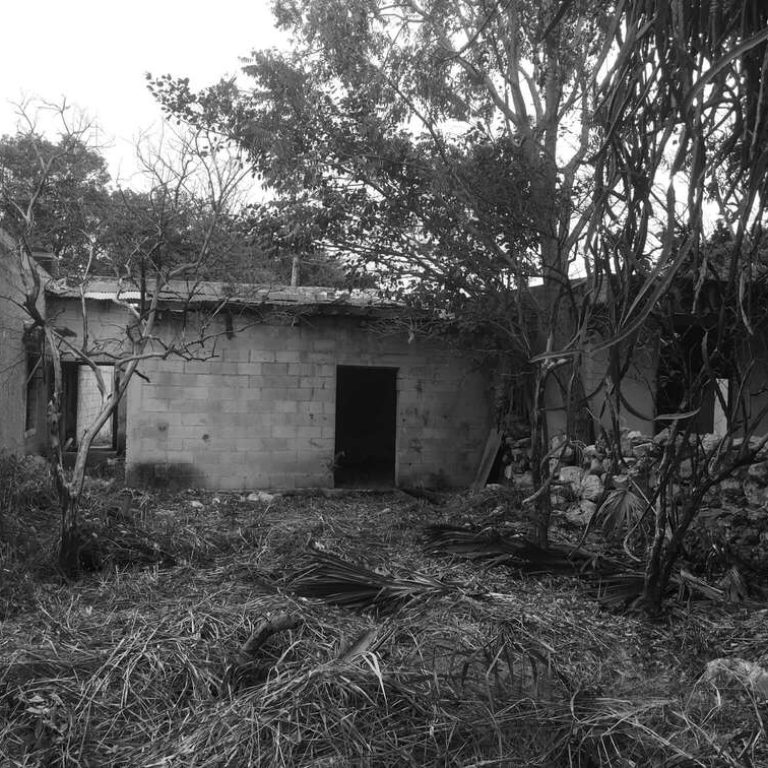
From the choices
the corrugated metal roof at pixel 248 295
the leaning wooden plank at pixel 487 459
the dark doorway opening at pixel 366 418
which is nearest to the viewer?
the corrugated metal roof at pixel 248 295

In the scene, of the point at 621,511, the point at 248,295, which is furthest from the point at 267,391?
the point at 621,511

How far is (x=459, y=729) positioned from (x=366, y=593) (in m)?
2.21

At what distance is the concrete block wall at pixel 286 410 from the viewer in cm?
1188

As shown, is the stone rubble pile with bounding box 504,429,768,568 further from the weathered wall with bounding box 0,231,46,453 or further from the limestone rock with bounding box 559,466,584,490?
the weathered wall with bounding box 0,231,46,453

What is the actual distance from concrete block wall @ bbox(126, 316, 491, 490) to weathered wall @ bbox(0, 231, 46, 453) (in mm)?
1540

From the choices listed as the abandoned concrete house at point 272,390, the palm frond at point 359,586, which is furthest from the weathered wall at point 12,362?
the palm frond at point 359,586

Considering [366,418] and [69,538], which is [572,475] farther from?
[366,418]

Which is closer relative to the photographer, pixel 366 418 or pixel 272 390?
pixel 272 390

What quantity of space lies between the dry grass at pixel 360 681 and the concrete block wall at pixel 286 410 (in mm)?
5709

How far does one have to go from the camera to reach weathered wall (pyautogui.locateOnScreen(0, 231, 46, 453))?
10.3 metres

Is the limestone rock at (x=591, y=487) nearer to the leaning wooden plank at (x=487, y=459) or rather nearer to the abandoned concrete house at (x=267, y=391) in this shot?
the leaning wooden plank at (x=487, y=459)

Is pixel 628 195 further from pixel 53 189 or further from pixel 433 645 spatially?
pixel 53 189

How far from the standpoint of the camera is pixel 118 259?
33.7 ft

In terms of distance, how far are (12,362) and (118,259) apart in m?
2.53
